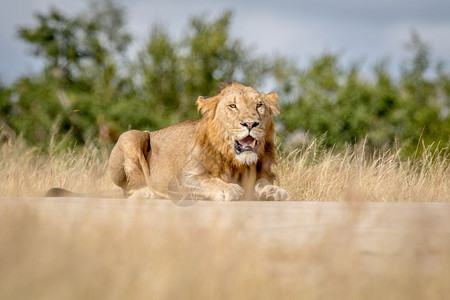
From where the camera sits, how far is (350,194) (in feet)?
9.49

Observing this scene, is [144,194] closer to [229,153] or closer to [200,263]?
[229,153]

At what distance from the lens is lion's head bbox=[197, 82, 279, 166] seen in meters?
6.83

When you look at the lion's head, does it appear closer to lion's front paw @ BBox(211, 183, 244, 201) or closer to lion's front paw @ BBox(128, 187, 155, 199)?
lion's front paw @ BBox(211, 183, 244, 201)

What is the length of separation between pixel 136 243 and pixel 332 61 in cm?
2490

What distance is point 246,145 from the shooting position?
22.6 ft

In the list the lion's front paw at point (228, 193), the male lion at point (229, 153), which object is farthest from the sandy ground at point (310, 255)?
the male lion at point (229, 153)

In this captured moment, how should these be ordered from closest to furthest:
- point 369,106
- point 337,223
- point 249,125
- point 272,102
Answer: point 337,223
point 249,125
point 272,102
point 369,106

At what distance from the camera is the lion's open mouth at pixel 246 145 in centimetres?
687

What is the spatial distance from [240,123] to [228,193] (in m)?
0.74

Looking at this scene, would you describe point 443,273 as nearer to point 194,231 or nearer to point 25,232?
point 194,231

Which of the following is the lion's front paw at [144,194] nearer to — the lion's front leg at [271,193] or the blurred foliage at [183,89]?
the lion's front leg at [271,193]

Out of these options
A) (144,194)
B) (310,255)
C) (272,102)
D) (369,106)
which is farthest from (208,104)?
(369,106)

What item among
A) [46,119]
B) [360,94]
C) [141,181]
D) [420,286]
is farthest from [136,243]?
[360,94]

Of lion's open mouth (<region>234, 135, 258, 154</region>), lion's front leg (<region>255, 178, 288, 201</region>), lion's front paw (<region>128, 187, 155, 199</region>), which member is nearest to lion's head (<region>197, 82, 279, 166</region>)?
lion's open mouth (<region>234, 135, 258, 154</region>)
